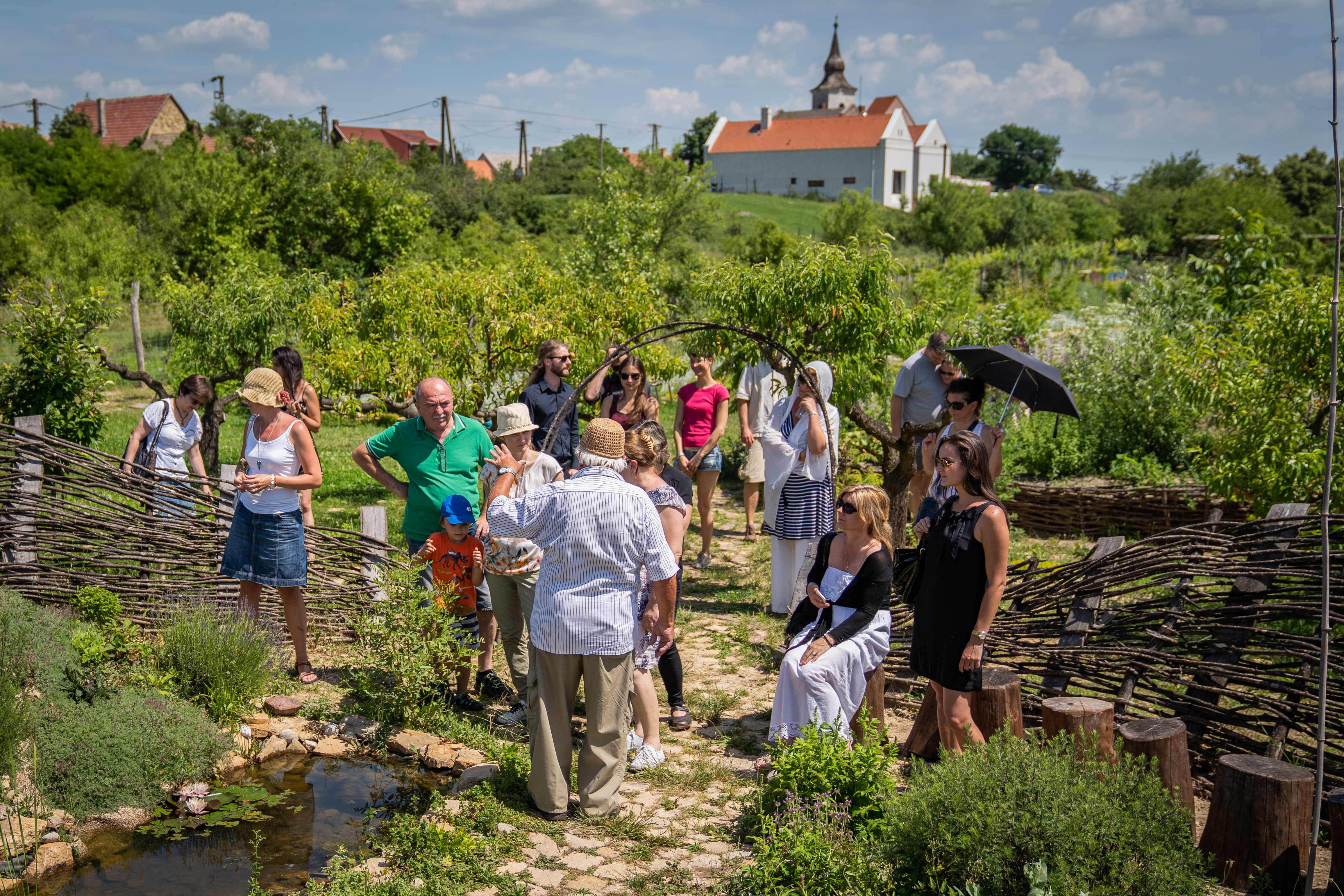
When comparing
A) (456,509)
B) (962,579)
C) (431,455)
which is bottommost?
(962,579)

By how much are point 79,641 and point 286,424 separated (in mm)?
1705

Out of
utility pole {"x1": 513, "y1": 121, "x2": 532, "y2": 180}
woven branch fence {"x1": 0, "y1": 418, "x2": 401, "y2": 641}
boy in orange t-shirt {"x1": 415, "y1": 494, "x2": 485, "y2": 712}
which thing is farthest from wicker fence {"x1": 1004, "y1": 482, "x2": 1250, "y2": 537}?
utility pole {"x1": 513, "y1": 121, "x2": 532, "y2": 180}

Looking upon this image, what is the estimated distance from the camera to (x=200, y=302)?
12.0 metres

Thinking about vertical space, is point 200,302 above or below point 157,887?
above

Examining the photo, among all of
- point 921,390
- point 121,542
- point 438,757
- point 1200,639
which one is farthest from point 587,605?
point 921,390

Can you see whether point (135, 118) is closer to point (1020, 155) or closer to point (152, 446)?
point (152, 446)

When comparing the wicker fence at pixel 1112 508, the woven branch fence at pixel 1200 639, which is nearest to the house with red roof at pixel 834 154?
the wicker fence at pixel 1112 508

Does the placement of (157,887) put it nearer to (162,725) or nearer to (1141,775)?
(162,725)

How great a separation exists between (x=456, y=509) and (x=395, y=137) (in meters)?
72.8

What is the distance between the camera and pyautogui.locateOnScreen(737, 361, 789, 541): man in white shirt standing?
8758 mm

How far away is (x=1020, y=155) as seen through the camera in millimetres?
95125

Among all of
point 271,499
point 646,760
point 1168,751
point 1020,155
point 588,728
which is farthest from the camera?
point 1020,155

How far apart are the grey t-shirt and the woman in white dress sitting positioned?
10.3ft

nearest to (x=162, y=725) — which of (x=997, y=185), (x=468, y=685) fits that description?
(x=468, y=685)
